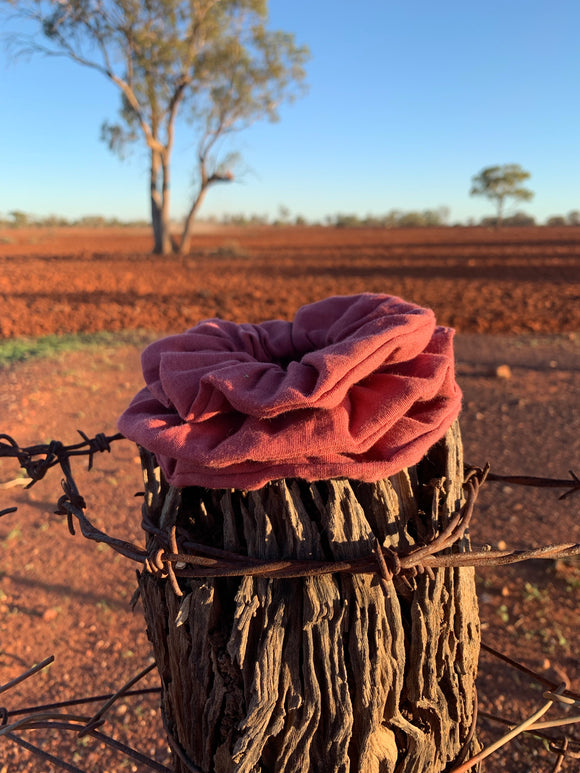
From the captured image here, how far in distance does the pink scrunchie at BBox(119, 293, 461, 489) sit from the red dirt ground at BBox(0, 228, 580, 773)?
0.98 metres

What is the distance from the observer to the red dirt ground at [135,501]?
96.6 inches

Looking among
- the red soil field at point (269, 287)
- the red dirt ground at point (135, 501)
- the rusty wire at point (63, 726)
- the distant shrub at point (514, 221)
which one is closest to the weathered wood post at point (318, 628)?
the rusty wire at point (63, 726)

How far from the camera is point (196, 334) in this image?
1223 millimetres

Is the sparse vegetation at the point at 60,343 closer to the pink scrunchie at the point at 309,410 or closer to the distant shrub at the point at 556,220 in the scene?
the pink scrunchie at the point at 309,410

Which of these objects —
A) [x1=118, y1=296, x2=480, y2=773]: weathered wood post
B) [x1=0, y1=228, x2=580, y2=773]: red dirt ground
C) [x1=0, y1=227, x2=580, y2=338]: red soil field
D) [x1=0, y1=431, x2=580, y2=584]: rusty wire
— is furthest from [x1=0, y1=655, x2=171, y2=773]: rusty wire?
[x1=0, y1=227, x2=580, y2=338]: red soil field

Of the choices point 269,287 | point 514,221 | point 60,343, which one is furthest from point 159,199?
point 514,221

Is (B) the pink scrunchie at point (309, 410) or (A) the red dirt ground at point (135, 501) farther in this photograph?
(A) the red dirt ground at point (135, 501)

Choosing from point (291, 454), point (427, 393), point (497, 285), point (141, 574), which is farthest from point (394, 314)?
point (497, 285)

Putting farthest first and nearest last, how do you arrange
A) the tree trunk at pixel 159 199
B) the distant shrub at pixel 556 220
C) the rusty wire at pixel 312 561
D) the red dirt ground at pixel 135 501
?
the distant shrub at pixel 556 220 → the tree trunk at pixel 159 199 → the red dirt ground at pixel 135 501 → the rusty wire at pixel 312 561

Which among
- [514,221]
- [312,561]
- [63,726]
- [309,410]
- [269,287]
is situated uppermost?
[514,221]

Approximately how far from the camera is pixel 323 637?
92cm

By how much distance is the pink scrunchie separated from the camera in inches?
35.1

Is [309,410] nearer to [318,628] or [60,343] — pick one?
[318,628]

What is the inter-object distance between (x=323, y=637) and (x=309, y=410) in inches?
15.7
